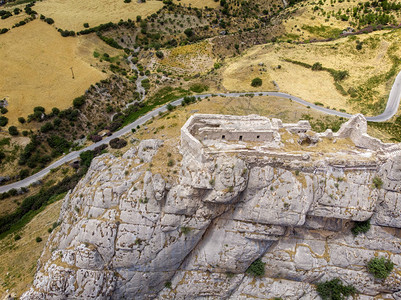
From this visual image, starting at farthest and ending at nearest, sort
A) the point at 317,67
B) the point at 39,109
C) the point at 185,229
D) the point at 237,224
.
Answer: the point at 317,67 → the point at 39,109 → the point at 237,224 → the point at 185,229

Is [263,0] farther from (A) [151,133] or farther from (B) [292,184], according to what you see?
(B) [292,184]

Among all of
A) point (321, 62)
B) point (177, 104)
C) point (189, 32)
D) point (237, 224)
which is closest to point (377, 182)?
point (237, 224)

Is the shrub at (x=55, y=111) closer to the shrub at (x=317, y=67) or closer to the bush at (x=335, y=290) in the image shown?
the bush at (x=335, y=290)

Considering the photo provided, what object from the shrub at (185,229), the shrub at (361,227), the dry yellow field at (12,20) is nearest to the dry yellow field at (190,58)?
the dry yellow field at (12,20)

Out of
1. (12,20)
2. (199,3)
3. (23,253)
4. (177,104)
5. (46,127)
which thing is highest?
(199,3)

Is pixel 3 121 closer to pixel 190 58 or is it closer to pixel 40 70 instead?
pixel 40 70

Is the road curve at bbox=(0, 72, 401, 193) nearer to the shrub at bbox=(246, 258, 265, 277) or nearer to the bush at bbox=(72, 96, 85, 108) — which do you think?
the bush at bbox=(72, 96, 85, 108)
